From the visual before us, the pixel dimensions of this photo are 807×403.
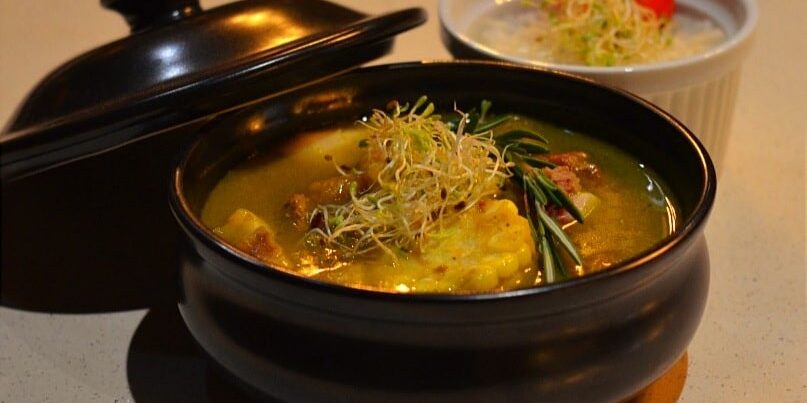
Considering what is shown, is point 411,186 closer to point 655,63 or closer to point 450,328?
point 450,328

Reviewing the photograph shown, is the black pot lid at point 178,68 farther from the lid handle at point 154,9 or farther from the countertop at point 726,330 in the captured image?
the countertop at point 726,330

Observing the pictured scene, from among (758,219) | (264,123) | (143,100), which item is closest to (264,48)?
(264,123)

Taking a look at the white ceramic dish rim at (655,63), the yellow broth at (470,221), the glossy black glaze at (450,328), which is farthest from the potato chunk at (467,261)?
the white ceramic dish rim at (655,63)

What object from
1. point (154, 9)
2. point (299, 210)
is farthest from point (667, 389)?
point (154, 9)

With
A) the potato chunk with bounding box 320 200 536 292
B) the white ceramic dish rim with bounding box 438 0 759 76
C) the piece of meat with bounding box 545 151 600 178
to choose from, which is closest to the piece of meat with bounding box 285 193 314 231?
the potato chunk with bounding box 320 200 536 292

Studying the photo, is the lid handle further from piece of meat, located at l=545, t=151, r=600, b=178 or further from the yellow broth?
piece of meat, located at l=545, t=151, r=600, b=178

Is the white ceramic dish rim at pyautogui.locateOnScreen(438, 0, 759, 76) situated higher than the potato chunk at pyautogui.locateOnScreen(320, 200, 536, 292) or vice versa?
the potato chunk at pyautogui.locateOnScreen(320, 200, 536, 292)
